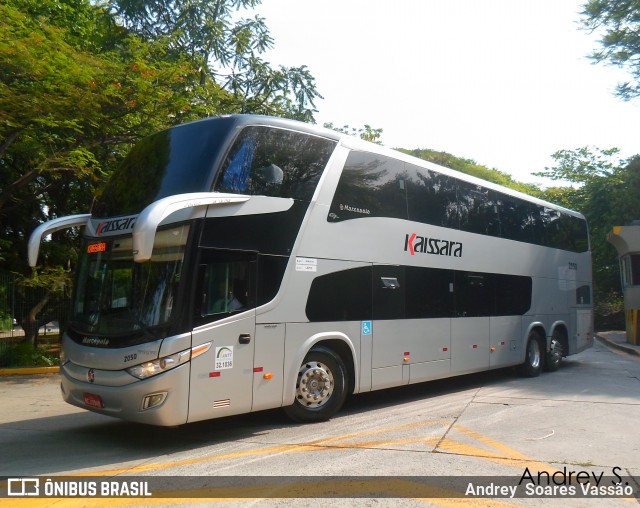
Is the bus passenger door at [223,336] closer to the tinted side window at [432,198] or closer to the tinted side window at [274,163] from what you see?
the tinted side window at [274,163]

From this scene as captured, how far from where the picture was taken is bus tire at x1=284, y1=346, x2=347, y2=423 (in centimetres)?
840

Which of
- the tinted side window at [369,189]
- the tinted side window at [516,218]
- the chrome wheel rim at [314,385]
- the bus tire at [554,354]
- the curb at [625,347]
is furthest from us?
the curb at [625,347]

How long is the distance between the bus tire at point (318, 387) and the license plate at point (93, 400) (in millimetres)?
2467

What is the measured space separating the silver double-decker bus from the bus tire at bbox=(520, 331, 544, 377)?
276 cm

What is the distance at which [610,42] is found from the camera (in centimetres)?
2555

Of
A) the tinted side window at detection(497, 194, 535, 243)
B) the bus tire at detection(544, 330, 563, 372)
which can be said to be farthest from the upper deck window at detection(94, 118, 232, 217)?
Result: the bus tire at detection(544, 330, 563, 372)

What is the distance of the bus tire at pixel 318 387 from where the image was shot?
8398 mm

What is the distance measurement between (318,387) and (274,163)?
124 inches

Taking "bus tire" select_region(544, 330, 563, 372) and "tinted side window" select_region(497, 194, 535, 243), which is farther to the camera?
"bus tire" select_region(544, 330, 563, 372)

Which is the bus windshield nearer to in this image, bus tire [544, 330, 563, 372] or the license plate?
the license plate

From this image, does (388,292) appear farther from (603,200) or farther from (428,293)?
(603,200)

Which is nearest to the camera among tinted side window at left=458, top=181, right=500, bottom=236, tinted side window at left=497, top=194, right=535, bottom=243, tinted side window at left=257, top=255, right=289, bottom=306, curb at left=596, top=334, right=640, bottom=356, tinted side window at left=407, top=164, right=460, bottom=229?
tinted side window at left=257, top=255, right=289, bottom=306

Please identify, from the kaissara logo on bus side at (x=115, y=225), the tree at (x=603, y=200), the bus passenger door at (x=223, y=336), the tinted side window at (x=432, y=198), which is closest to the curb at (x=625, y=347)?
the tree at (x=603, y=200)

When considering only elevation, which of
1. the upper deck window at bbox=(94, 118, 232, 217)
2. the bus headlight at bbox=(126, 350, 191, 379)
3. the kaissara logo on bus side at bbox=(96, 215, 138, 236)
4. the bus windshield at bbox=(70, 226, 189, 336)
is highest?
the upper deck window at bbox=(94, 118, 232, 217)
